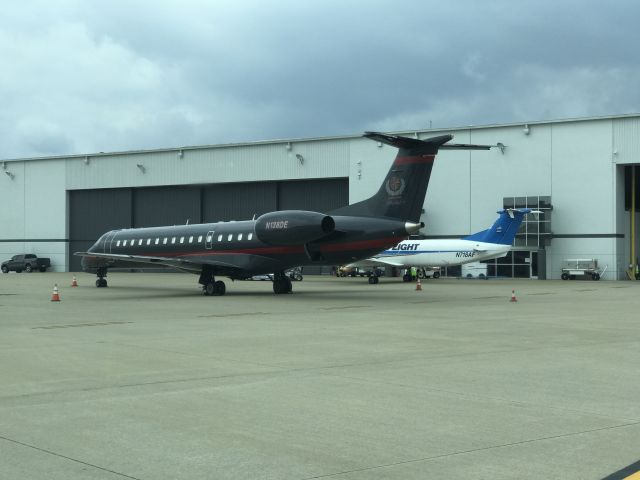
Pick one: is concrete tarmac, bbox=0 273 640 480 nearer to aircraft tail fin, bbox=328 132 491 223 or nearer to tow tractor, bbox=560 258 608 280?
aircraft tail fin, bbox=328 132 491 223

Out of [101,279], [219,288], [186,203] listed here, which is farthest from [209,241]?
[186,203]

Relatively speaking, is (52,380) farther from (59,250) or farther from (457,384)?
(59,250)

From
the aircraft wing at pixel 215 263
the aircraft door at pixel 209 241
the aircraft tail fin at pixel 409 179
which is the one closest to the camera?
the aircraft tail fin at pixel 409 179

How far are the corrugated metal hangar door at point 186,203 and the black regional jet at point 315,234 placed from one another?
2918 cm

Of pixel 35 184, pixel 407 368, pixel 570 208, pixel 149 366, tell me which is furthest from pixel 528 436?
pixel 35 184

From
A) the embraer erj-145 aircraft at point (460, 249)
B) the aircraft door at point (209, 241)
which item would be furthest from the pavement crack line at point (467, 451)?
the embraer erj-145 aircraft at point (460, 249)

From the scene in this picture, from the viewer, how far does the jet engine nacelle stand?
97.8 feet

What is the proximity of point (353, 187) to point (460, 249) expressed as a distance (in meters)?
14.0

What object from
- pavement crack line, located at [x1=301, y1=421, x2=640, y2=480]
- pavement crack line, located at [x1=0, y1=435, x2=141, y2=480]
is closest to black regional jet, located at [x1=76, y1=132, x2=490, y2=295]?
pavement crack line, located at [x1=301, y1=421, x2=640, y2=480]

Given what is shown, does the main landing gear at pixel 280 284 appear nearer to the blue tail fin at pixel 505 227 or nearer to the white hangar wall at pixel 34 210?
the blue tail fin at pixel 505 227

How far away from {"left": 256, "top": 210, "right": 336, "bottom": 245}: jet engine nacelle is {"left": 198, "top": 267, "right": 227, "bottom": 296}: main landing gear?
115 inches

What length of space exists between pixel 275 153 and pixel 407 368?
54689 millimetres

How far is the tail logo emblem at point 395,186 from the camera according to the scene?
1155 inches

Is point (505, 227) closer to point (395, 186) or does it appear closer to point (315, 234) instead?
point (395, 186)
